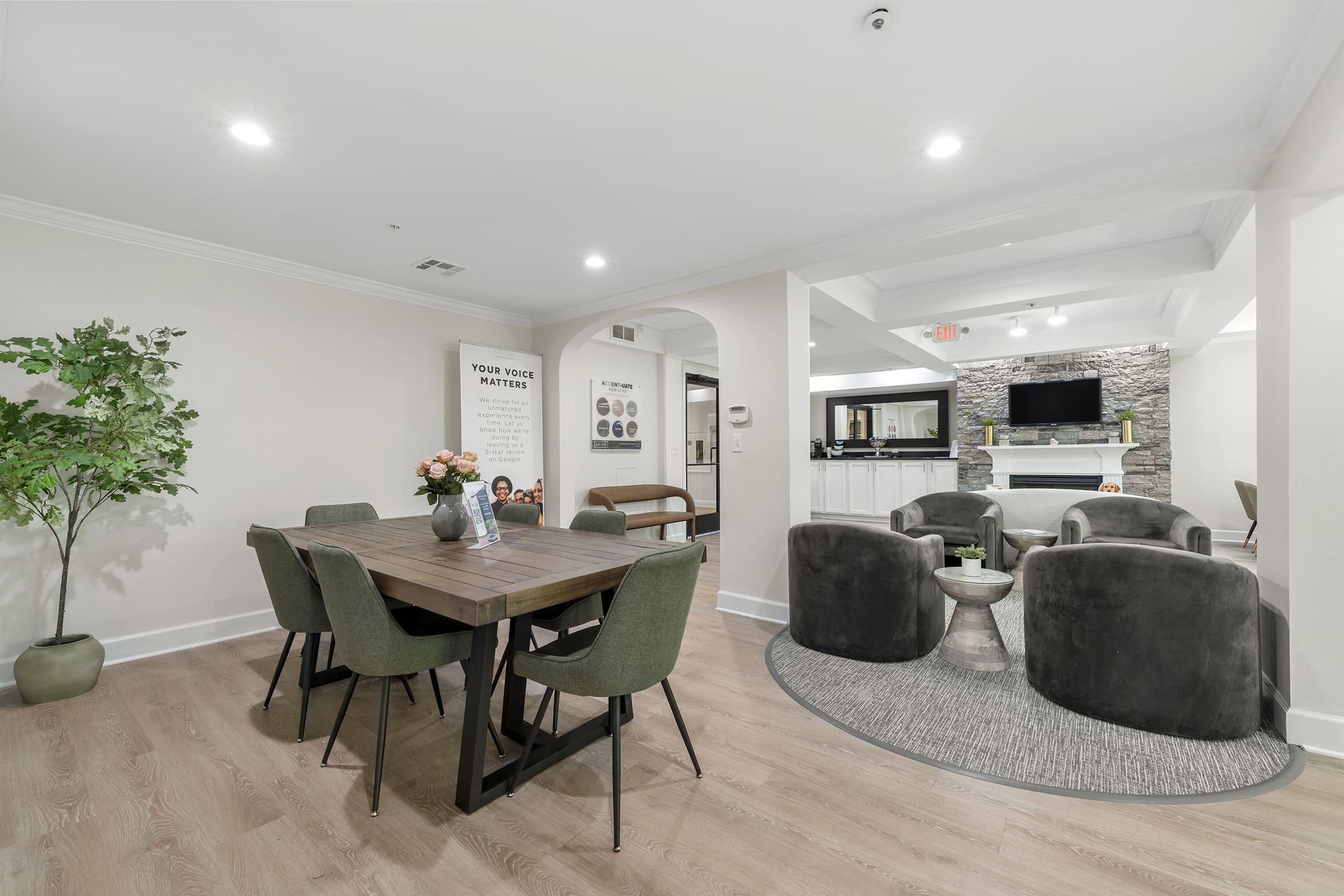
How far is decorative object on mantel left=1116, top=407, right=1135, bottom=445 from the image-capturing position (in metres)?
6.68

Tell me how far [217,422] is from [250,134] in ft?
6.86

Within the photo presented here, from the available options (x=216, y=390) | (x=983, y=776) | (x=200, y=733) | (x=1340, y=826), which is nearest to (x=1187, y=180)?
(x=1340, y=826)

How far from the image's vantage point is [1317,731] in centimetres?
218

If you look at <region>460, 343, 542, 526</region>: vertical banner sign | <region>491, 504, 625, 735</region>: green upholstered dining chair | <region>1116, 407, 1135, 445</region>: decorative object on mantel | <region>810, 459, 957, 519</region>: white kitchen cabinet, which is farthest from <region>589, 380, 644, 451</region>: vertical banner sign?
<region>1116, 407, 1135, 445</region>: decorative object on mantel

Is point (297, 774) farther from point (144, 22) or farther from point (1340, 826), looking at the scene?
point (1340, 826)

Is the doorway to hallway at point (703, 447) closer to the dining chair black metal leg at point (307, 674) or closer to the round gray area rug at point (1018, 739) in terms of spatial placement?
the round gray area rug at point (1018, 739)

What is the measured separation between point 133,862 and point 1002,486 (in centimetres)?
824

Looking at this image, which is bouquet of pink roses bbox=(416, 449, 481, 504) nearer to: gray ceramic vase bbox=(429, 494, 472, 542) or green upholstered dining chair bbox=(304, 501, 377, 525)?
gray ceramic vase bbox=(429, 494, 472, 542)

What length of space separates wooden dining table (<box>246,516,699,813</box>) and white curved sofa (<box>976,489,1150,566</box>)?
4.00m

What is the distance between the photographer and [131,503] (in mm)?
3334

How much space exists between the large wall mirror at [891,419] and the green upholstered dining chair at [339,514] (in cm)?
745

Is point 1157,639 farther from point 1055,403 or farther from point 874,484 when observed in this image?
point 874,484

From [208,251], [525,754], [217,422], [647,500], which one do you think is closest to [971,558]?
[525,754]

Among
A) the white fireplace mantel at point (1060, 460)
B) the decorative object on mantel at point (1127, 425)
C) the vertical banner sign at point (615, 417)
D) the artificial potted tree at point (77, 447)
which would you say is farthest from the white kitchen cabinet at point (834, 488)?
the artificial potted tree at point (77, 447)
